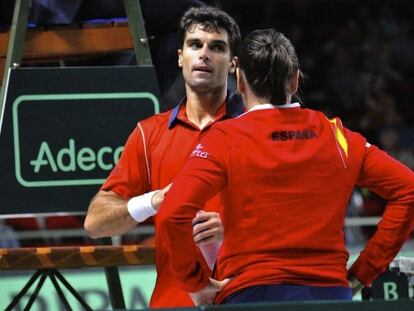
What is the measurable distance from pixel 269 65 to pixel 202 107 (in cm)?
104

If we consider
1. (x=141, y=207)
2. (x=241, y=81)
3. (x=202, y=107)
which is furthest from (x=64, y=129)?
(x=241, y=81)

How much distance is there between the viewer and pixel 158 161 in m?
5.10

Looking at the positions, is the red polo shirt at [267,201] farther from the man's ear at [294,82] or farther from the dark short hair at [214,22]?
the dark short hair at [214,22]

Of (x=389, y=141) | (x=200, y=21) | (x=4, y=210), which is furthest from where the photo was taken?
(x=389, y=141)

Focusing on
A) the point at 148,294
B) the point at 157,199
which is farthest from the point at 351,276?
the point at 148,294

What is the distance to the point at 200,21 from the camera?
5.34 m

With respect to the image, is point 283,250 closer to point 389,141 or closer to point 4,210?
point 4,210

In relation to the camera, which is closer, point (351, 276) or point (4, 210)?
point (351, 276)

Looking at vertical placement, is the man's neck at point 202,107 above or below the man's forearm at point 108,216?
above

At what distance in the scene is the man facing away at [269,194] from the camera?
13.6 feet

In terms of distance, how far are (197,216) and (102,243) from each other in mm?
2551

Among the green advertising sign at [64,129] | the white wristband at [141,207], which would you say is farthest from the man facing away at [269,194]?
the green advertising sign at [64,129]

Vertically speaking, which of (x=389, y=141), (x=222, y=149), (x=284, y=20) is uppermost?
(x=222, y=149)

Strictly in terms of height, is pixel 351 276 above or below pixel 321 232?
below
